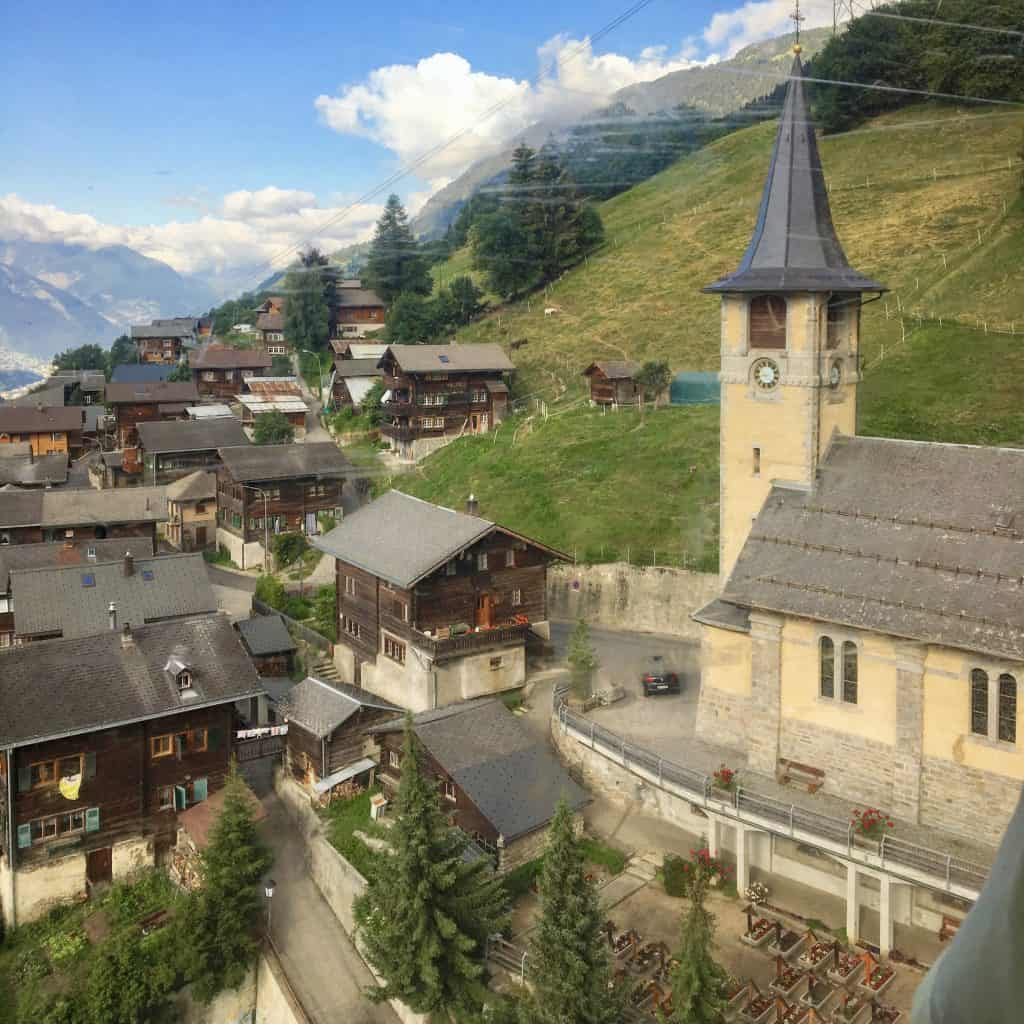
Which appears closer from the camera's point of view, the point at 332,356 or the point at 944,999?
the point at 944,999

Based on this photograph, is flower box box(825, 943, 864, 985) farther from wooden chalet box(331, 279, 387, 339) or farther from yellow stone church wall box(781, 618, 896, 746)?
wooden chalet box(331, 279, 387, 339)

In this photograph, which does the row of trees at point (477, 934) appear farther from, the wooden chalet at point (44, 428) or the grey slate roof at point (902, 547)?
the wooden chalet at point (44, 428)

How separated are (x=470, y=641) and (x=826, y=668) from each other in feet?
57.4

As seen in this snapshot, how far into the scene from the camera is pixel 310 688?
42656 millimetres

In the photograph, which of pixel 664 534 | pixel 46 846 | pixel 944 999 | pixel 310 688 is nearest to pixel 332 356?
pixel 664 534

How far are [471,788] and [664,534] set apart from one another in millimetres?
27541

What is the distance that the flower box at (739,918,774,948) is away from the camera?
28.9m

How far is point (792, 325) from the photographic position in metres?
35.2

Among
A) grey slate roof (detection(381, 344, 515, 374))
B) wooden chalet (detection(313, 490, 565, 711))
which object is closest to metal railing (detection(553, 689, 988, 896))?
wooden chalet (detection(313, 490, 565, 711))

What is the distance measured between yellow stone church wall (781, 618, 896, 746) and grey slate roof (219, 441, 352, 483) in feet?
149

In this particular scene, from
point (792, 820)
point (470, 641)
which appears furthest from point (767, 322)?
point (470, 641)

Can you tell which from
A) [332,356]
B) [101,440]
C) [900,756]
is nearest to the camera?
[900,756]

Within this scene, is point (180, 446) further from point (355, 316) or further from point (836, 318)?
point (836, 318)

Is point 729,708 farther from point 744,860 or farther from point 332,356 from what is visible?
point 332,356
